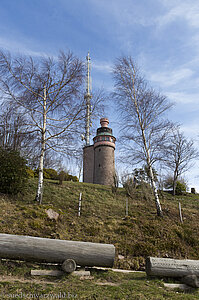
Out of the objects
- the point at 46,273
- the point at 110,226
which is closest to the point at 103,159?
the point at 110,226

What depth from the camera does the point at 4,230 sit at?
23.0 ft

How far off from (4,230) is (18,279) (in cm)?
305

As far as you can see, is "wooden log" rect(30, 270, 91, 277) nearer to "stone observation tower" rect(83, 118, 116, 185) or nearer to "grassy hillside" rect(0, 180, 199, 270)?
"grassy hillside" rect(0, 180, 199, 270)

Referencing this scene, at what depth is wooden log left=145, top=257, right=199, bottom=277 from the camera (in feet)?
17.6

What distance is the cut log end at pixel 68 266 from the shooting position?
15.7 ft

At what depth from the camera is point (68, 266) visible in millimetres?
4801

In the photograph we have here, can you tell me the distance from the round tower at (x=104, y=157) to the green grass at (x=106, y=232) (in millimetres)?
12048

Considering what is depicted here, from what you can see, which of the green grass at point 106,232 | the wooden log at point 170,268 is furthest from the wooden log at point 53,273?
the wooden log at point 170,268

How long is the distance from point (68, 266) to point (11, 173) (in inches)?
292

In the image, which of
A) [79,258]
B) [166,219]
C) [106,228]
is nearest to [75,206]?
[106,228]

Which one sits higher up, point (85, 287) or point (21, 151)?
point (21, 151)

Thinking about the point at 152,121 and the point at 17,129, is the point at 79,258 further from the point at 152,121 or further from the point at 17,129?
the point at 152,121

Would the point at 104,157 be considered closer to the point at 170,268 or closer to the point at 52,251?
the point at 170,268

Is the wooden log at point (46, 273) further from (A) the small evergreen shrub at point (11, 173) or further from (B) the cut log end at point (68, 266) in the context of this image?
(A) the small evergreen shrub at point (11, 173)
